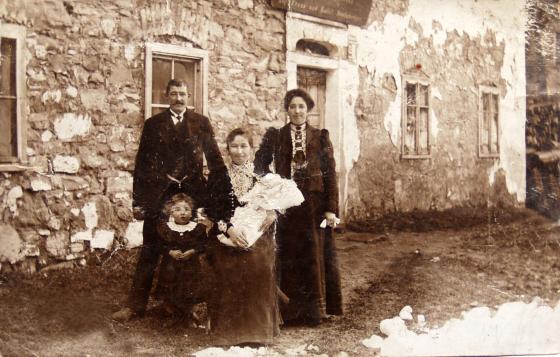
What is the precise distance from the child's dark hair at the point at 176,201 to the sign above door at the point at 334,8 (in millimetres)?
1564

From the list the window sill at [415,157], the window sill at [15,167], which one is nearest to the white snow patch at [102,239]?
the window sill at [15,167]

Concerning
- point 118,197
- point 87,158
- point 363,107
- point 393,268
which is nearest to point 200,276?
point 118,197

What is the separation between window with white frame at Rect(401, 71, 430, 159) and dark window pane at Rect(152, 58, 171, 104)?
187 centimetres

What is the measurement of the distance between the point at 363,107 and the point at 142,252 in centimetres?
201

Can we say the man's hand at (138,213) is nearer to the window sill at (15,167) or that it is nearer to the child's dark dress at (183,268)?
the child's dark dress at (183,268)

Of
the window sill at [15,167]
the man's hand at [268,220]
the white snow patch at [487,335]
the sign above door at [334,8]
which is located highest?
the sign above door at [334,8]

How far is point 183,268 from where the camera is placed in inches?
132

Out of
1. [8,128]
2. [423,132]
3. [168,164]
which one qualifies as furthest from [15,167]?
[423,132]

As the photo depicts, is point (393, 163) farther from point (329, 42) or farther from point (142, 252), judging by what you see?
point (142, 252)

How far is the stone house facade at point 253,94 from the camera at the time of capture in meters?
3.24

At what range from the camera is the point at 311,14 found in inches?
152

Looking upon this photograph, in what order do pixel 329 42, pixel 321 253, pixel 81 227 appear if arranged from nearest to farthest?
pixel 81 227 < pixel 321 253 < pixel 329 42

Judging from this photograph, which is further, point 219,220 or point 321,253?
point 321,253

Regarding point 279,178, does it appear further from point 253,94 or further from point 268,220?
point 253,94
